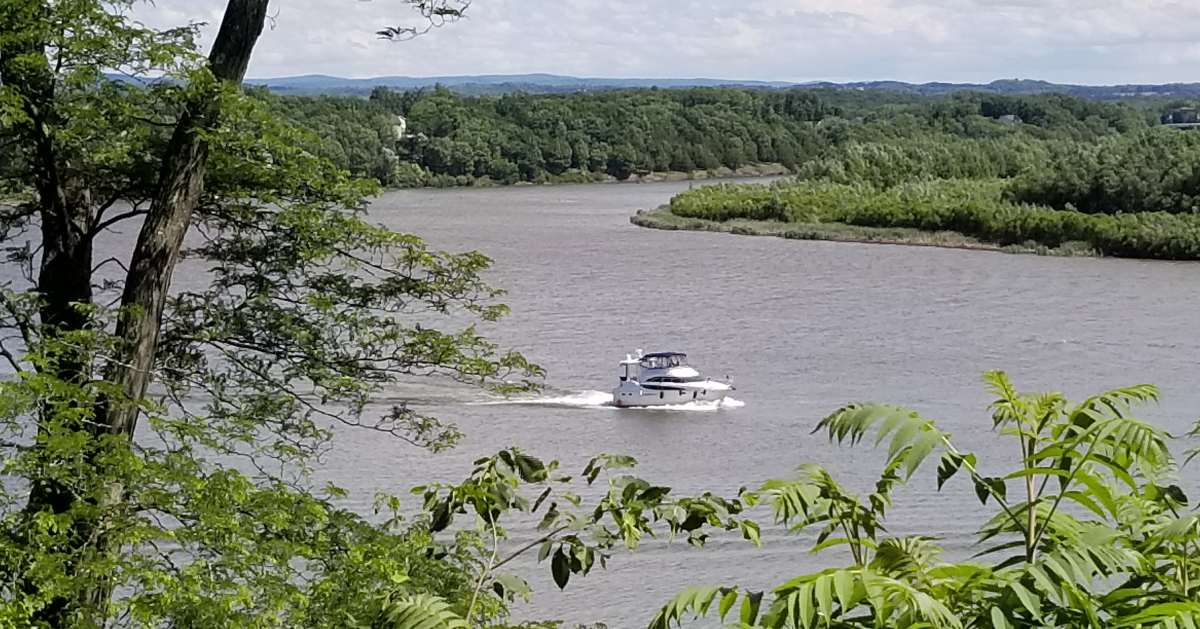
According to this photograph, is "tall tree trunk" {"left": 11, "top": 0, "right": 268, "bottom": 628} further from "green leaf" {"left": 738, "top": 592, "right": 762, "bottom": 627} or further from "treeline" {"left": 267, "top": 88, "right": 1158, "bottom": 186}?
"treeline" {"left": 267, "top": 88, "right": 1158, "bottom": 186}

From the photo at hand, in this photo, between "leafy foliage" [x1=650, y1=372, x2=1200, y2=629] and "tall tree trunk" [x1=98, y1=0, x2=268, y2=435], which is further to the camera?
"tall tree trunk" [x1=98, y1=0, x2=268, y2=435]

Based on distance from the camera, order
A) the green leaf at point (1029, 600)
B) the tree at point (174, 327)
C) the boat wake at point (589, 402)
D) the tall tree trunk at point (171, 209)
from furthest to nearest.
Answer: the boat wake at point (589, 402) → the tall tree trunk at point (171, 209) → the tree at point (174, 327) → the green leaf at point (1029, 600)

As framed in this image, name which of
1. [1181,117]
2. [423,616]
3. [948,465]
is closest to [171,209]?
[423,616]

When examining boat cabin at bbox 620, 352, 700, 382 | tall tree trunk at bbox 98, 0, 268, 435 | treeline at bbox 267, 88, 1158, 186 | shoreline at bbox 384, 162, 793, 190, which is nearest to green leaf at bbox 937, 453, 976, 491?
tall tree trunk at bbox 98, 0, 268, 435

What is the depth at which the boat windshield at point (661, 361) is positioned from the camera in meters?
19.0

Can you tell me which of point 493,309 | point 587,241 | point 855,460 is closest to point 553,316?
point 855,460

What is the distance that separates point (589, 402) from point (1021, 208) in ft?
80.3

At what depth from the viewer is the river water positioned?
1241cm

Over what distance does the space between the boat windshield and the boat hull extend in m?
0.55

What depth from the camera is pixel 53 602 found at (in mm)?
4562

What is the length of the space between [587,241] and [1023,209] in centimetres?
1209

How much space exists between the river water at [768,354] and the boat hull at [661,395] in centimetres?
18

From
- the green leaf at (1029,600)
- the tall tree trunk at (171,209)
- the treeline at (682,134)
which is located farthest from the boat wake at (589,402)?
the treeline at (682,134)

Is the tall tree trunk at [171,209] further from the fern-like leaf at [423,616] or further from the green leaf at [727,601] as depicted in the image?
the green leaf at [727,601]
